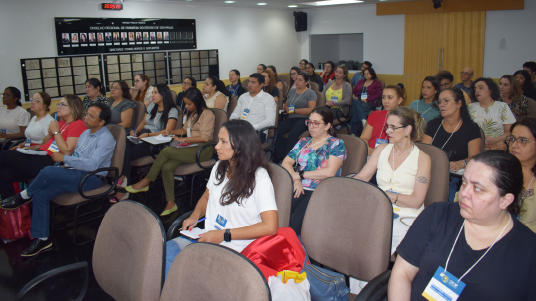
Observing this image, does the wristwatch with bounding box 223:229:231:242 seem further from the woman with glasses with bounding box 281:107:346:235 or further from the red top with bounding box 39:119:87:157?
the red top with bounding box 39:119:87:157

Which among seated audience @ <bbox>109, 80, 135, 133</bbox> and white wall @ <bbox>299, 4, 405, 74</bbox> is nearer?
seated audience @ <bbox>109, 80, 135, 133</bbox>

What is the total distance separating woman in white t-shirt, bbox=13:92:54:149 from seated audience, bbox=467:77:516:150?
4729mm

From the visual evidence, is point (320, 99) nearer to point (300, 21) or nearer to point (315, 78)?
point (315, 78)

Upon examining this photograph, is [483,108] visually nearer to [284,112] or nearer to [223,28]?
[284,112]

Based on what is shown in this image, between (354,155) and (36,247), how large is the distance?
284 cm

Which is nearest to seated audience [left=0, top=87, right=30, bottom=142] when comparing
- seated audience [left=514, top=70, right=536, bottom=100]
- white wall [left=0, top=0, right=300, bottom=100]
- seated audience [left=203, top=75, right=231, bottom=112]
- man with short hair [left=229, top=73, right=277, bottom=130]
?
white wall [left=0, top=0, right=300, bottom=100]

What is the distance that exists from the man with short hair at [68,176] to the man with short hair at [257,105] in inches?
82.0

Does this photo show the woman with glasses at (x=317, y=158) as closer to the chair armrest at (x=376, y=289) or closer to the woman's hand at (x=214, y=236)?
the woman's hand at (x=214, y=236)

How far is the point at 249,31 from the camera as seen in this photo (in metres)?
10.2

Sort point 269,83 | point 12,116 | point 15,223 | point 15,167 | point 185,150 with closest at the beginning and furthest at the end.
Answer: point 15,223
point 15,167
point 185,150
point 12,116
point 269,83

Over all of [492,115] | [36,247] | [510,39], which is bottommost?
[36,247]

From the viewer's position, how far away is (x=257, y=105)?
210 inches

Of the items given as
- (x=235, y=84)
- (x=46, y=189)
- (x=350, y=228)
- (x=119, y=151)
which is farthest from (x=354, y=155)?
(x=235, y=84)

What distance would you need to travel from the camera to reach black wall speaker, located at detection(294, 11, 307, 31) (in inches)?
439
